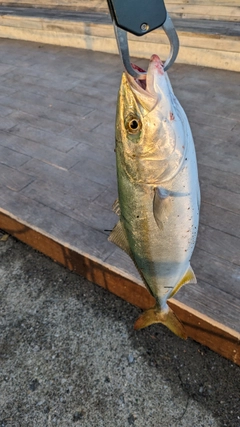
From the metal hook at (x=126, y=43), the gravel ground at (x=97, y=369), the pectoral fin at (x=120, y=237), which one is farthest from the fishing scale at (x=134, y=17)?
the gravel ground at (x=97, y=369)

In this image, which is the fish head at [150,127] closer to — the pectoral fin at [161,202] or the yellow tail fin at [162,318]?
the pectoral fin at [161,202]

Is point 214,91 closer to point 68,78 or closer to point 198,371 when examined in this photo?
point 68,78

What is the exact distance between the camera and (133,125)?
61.1 inches

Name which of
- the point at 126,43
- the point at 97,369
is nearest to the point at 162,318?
the point at 97,369

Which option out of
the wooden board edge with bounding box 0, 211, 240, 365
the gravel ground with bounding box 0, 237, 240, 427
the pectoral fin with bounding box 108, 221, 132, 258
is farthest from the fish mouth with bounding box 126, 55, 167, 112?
the gravel ground with bounding box 0, 237, 240, 427

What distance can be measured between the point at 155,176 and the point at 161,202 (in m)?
0.12

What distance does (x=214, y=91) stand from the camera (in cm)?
572

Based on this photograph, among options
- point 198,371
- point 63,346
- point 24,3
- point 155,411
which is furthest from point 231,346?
point 24,3

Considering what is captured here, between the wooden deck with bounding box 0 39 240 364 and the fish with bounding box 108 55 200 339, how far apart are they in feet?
3.99

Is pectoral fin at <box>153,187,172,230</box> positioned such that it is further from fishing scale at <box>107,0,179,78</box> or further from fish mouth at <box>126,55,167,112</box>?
fishing scale at <box>107,0,179,78</box>

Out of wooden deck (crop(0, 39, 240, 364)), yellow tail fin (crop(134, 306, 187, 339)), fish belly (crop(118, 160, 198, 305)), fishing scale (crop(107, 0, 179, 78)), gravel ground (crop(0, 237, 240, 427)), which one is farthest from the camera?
wooden deck (crop(0, 39, 240, 364))

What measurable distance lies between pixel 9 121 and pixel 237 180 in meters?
3.43

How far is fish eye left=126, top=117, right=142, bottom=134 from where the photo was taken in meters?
1.54

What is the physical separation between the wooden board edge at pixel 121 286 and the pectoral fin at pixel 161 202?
4.77 ft
